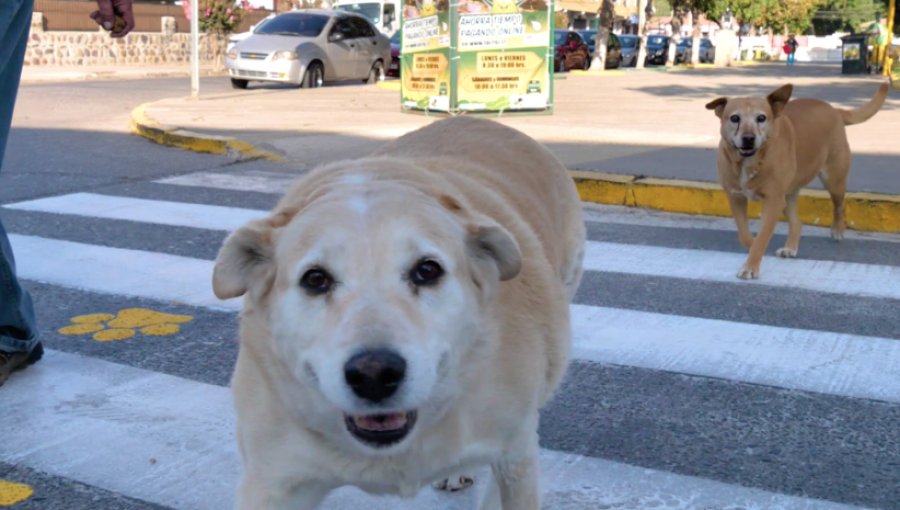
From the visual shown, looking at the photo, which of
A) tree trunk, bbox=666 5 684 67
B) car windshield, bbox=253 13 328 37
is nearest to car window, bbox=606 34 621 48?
tree trunk, bbox=666 5 684 67

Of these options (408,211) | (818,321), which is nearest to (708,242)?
(818,321)

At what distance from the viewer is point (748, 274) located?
234 inches

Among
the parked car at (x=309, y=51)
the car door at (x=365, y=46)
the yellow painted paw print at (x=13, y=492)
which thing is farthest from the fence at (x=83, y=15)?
the yellow painted paw print at (x=13, y=492)

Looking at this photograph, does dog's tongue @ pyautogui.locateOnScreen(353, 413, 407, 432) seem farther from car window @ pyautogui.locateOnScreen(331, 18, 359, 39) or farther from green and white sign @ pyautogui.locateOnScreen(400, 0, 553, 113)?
car window @ pyautogui.locateOnScreen(331, 18, 359, 39)

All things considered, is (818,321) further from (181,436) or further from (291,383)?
(291,383)

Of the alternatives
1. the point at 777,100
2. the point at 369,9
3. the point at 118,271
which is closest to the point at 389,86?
the point at 369,9

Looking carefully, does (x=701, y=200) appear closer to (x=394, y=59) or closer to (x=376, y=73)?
(x=376, y=73)

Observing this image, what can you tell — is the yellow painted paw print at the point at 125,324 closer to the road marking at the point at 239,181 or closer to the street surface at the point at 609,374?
the street surface at the point at 609,374

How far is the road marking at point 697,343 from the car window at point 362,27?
2004cm

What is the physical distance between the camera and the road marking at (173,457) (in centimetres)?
310

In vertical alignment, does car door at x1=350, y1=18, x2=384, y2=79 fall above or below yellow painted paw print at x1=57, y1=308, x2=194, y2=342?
above

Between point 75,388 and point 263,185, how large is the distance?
4.83 meters

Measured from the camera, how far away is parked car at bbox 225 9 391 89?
21922 millimetres

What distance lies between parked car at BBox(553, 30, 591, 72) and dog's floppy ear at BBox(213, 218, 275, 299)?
111ft
